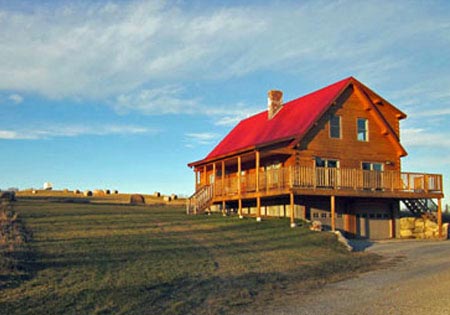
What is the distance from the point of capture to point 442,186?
30641 mm

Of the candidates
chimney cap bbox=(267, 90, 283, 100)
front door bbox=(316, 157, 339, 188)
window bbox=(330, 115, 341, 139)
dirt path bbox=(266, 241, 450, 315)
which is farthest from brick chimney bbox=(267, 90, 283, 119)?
dirt path bbox=(266, 241, 450, 315)

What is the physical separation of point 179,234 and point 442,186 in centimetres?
1713

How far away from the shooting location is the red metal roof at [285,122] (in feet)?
95.7

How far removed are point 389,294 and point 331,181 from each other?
47.5 feet

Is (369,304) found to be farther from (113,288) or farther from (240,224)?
(240,224)

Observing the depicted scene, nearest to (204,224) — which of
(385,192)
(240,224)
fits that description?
(240,224)

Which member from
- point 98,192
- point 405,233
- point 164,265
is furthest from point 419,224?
point 98,192

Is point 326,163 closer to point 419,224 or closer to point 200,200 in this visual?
point 419,224

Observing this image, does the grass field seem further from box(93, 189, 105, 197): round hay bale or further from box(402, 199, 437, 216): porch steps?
box(93, 189, 105, 197): round hay bale

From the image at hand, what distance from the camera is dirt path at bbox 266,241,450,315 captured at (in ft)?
37.3

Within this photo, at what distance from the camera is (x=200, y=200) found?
33.0 meters

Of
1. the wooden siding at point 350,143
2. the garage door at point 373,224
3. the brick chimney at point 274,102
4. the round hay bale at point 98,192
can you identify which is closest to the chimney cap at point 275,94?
the brick chimney at point 274,102

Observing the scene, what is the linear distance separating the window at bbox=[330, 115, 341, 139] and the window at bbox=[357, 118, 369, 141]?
1.54 meters

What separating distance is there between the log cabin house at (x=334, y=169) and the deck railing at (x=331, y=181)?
5cm
